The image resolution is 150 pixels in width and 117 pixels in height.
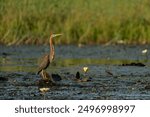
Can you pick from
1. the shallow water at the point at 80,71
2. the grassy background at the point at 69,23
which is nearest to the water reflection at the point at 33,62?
the shallow water at the point at 80,71

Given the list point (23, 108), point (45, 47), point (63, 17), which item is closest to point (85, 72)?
point (23, 108)

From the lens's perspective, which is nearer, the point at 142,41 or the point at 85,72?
the point at 85,72

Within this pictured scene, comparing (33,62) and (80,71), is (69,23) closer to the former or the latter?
(33,62)

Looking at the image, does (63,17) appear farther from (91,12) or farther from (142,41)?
(142,41)

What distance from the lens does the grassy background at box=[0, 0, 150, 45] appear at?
66.2 feet

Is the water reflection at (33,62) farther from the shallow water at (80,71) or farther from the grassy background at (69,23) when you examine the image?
the grassy background at (69,23)

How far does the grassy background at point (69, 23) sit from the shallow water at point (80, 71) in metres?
0.67

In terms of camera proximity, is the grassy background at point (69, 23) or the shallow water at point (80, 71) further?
the grassy background at point (69, 23)

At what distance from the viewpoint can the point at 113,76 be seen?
44.0 feet

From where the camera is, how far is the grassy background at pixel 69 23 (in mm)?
20177

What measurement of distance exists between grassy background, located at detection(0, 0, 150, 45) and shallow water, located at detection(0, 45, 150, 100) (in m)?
0.67

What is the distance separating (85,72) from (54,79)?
56.2 inches

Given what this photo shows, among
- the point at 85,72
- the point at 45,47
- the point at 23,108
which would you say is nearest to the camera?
the point at 23,108

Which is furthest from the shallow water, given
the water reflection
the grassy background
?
the grassy background
